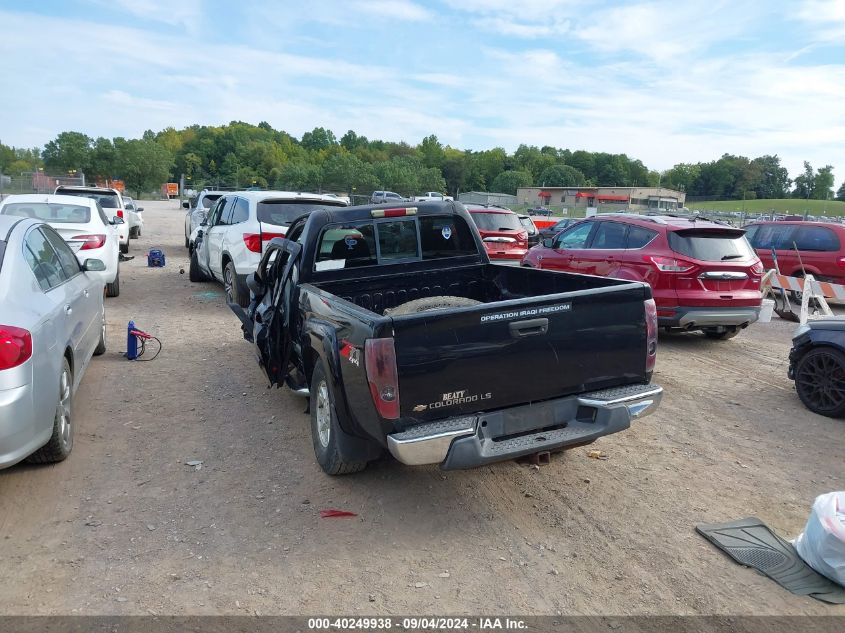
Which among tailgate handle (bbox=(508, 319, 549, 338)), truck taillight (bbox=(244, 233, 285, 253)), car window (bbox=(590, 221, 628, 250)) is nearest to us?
tailgate handle (bbox=(508, 319, 549, 338))

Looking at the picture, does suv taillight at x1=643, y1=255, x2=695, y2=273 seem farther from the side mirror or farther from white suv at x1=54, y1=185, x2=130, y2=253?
white suv at x1=54, y1=185, x2=130, y2=253

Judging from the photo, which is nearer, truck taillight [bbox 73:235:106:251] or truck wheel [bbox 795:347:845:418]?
truck wheel [bbox 795:347:845:418]

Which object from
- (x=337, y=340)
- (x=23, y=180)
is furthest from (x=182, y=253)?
(x=23, y=180)

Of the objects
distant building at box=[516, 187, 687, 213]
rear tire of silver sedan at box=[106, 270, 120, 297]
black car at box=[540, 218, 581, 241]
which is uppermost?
distant building at box=[516, 187, 687, 213]

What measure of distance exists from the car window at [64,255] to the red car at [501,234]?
9376 mm

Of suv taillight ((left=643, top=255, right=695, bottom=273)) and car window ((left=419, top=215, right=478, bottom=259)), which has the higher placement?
car window ((left=419, top=215, right=478, bottom=259))

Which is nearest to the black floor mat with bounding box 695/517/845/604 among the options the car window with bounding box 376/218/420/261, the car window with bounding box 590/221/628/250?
the car window with bounding box 376/218/420/261

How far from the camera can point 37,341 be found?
4062mm

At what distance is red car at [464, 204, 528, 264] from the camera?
47.4 feet

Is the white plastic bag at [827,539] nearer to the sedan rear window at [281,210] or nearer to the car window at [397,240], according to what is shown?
the car window at [397,240]

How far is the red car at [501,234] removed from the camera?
1445cm

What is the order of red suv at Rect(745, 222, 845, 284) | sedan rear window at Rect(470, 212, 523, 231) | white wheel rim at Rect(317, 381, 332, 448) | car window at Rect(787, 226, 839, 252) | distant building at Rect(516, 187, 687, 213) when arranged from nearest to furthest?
1. white wheel rim at Rect(317, 381, 332, 448)
2. red suv at Rect(745, 222, 845, 284)
3. car window at Rect(787, 226, 839, 252)
4. sedan rear window at Rect(470, 212, 523, 231)
5. distant building at Rect(516, 187, 687, 213)

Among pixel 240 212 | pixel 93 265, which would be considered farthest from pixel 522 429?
pixel 240 212

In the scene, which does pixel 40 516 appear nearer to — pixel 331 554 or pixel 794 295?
pixel 331 554
